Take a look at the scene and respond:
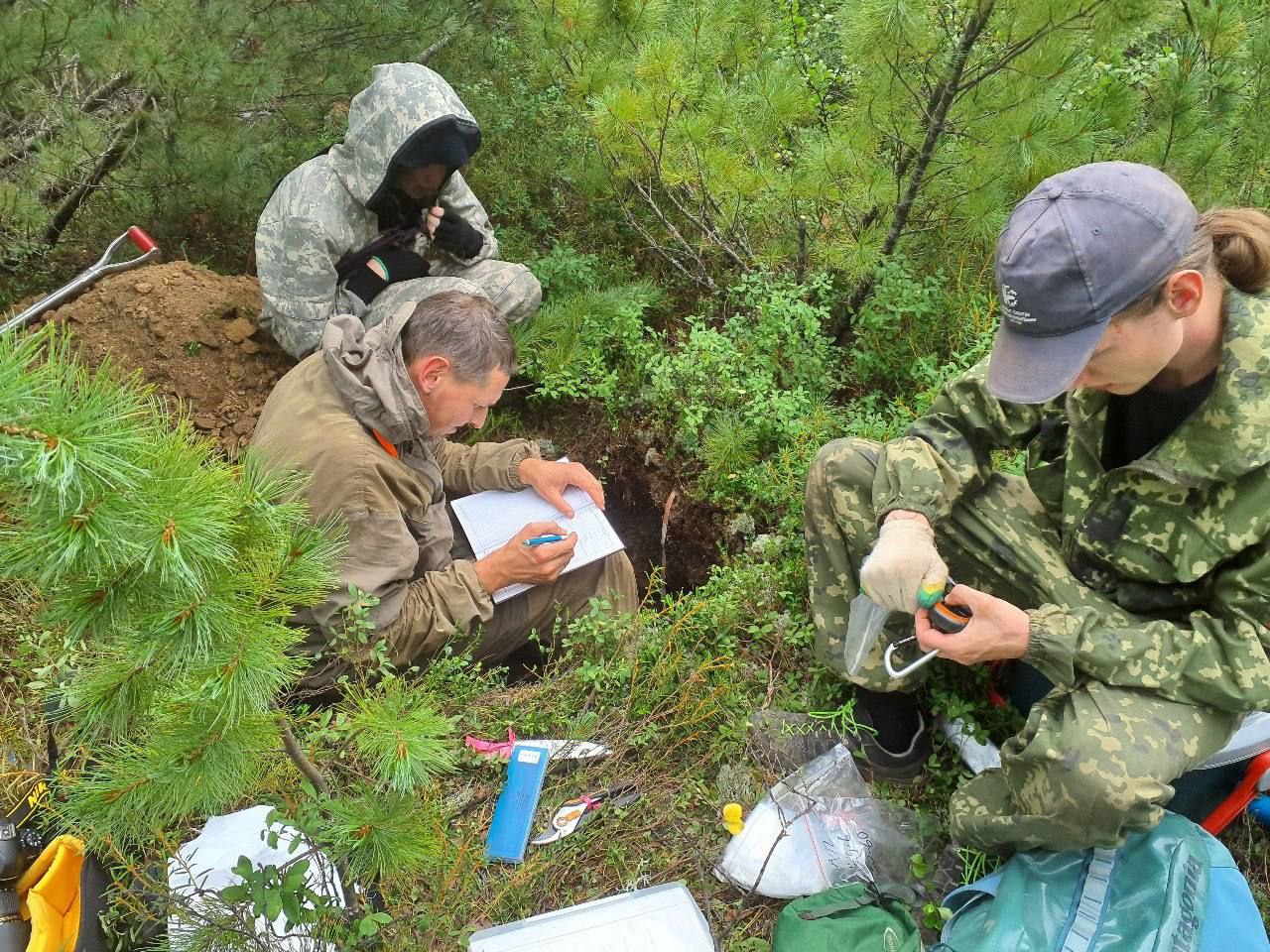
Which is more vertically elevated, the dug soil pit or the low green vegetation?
the low green vegetation

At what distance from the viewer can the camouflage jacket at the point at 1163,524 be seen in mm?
1708

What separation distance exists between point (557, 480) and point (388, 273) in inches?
49.9

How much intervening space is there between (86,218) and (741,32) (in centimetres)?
297

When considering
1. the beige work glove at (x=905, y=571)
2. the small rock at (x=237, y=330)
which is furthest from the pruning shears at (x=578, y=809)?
the small rock at (x=237, y=330)

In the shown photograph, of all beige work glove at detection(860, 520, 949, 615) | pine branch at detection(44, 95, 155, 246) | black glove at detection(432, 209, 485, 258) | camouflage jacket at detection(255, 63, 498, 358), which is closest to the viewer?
beige work glove at detection(860, 520, 949, 615)

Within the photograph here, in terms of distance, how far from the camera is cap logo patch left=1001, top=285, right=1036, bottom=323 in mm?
1599

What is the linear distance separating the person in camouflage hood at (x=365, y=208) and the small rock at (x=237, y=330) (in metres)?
0.09

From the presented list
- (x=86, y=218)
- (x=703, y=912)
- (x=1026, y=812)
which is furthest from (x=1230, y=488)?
(x=86, y=218)

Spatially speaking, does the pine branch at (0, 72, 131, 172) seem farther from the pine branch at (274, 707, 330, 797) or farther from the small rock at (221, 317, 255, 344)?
the pine branch at (274, 707, 330, 797)

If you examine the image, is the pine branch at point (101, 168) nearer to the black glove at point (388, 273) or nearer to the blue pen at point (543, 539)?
the black glove at point (388, 273)

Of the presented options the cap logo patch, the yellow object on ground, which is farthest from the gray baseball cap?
the yellow object on ground

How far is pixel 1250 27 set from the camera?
280 cm

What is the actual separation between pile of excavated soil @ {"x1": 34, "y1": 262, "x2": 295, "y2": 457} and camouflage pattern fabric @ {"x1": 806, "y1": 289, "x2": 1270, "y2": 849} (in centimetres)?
238

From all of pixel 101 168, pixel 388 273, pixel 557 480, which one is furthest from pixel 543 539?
pixel 101 168
